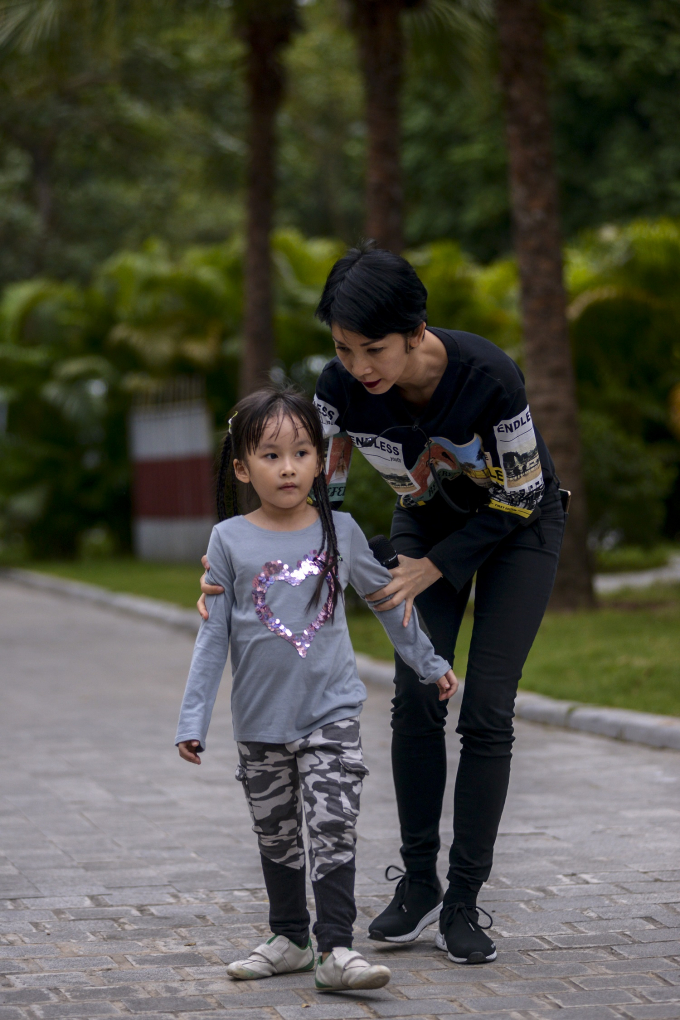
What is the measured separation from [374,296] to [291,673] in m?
0.94

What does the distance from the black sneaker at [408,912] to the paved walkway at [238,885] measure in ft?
0.19

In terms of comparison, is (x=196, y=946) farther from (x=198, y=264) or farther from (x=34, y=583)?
(x=198, y=264)

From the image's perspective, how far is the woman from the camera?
12.0ft

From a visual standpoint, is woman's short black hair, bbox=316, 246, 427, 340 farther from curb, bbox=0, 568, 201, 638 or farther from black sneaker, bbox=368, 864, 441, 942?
curb, bbox=0, 568, 201, 638

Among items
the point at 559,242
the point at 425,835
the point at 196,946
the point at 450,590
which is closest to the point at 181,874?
the point at 196,946

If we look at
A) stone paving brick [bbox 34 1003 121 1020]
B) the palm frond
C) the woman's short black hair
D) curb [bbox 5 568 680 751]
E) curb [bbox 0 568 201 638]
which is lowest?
curb [bbox 0 568 201 638]

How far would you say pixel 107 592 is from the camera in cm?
1575

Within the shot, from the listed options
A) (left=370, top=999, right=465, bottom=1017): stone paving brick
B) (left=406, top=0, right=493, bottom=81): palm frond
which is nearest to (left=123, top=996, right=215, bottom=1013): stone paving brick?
(left=370, top=999, right=465, bottom=1017): stone paving brick

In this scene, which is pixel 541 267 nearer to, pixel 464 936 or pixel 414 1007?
pixel 464 936

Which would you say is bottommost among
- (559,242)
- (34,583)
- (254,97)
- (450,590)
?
(34,583)

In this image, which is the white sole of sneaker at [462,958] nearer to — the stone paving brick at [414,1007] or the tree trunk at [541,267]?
the stone paving brick at [414,1007]

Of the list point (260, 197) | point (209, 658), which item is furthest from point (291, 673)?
point (260, 197)

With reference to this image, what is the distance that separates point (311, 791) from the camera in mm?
3451

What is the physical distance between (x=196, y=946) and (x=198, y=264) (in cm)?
1777
